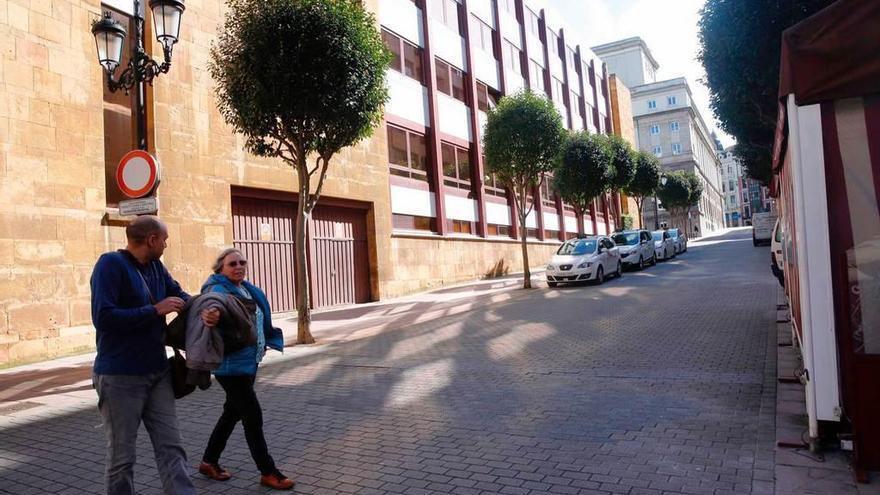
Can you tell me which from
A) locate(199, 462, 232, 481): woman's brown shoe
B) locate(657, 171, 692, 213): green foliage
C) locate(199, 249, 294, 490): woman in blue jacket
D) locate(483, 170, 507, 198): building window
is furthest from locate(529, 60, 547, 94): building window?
locate(199, 462, 232, 481): woman's brown shoe

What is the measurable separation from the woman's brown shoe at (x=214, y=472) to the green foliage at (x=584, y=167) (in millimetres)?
23995

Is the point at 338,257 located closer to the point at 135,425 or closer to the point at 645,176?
the point at 135,425

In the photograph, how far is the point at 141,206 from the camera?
7152 mm

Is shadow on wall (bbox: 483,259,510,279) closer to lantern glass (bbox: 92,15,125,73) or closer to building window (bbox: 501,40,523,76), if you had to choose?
building window (bbox: 501,40,523,76)

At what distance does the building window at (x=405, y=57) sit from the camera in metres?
20.1

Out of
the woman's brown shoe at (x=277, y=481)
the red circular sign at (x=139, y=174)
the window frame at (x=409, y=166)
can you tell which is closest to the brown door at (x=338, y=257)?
the window frame at (x=409, y=166)

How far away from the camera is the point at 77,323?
10.3m

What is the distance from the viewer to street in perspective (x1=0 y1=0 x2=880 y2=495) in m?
3.51

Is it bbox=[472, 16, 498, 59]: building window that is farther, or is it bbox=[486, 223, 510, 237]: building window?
bbox=[472, 16, 498, 59]: building window

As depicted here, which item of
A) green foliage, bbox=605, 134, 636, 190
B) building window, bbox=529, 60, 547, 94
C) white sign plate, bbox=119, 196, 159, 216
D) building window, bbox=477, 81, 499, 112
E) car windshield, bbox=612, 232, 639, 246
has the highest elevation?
building window, bbox=529, 60, 547, 94

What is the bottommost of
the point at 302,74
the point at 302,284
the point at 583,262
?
the point at 583,262

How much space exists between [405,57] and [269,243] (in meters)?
9.37

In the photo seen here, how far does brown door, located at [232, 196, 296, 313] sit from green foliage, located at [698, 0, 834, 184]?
1060 cm

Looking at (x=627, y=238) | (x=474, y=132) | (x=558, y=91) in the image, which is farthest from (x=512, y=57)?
(x=627, y=238)
